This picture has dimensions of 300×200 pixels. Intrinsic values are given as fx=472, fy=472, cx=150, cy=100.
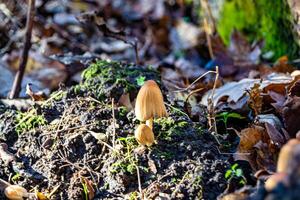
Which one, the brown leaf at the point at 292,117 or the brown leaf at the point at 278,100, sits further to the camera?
the brown leaf at the point at 278,100

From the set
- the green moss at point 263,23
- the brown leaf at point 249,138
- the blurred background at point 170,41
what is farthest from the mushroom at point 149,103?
the green moss at point 263,23

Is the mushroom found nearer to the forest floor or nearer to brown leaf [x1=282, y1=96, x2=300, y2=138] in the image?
the forest floor

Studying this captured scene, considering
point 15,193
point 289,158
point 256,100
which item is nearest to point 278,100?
point 256,100

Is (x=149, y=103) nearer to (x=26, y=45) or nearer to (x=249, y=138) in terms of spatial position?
(x=249, y=138)

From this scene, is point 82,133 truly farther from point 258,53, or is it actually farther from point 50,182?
point 258,53

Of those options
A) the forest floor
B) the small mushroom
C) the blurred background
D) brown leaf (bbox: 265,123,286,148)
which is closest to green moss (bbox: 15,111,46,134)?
the forest floor

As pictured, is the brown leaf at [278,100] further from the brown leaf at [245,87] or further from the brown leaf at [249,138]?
the brown leaf at [249,138]

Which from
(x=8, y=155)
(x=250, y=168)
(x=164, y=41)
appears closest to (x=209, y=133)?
(x=250, y=168)
